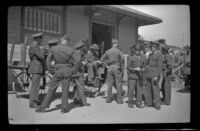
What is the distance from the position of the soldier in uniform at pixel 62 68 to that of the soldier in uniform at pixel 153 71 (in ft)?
3.15

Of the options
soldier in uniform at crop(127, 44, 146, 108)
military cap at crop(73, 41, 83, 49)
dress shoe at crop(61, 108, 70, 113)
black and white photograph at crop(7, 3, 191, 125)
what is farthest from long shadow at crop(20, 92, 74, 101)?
soldier in uniform at crop(127, 44, 146, 108)

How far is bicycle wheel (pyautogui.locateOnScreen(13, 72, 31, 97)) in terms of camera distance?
340cm

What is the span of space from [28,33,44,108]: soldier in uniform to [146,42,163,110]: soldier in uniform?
1.37 metres

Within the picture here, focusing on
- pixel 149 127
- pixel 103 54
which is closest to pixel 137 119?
pixel 149 127

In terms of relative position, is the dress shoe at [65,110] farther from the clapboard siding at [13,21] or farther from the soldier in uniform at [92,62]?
the clapboard siding at [13,21]

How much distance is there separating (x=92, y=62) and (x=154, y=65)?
0.80 metres

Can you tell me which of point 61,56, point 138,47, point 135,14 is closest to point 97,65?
point 61,56

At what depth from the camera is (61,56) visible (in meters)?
3.44

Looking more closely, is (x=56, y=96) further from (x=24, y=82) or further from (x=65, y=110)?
(x=24, y=82)

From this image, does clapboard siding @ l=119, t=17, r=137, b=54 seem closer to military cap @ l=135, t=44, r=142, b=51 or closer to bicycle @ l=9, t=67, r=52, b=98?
military cap @ l=135, t=44, r=142, b=51

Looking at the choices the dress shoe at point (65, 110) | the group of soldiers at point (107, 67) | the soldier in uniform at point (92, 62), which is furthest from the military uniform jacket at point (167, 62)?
the dress shoe at point (65, 110)

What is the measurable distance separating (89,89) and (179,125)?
1208 mm

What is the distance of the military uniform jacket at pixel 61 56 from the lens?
3.43m

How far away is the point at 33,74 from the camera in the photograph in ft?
11.4
